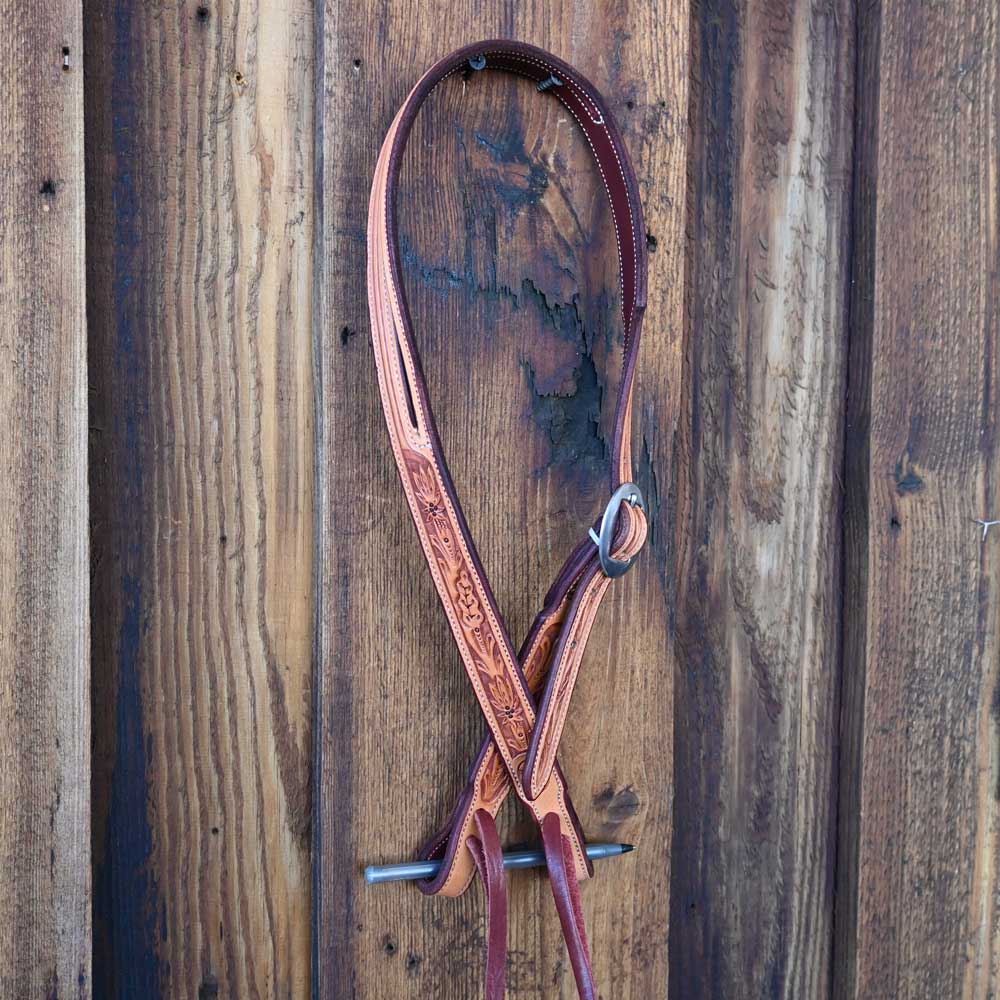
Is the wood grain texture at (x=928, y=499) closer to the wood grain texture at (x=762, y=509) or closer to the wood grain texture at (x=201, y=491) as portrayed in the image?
the wood grain texture at (x=762, y=509)

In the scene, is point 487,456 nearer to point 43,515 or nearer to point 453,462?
point 453,462

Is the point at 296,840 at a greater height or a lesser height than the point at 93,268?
lesser

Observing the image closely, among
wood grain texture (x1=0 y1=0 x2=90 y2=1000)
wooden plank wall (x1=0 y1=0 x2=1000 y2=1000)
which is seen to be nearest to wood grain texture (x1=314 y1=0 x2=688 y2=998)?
wooden plank wall (x1=0 y1=0 x2=1000 y2=1000)

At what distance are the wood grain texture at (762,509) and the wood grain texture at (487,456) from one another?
102mm

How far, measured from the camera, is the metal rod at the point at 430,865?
2.64 feet

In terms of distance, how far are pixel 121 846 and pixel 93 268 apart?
54cm

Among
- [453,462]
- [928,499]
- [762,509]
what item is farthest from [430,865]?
[928,499]

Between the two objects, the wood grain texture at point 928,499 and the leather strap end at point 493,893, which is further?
the wood grain texture at point 928,499

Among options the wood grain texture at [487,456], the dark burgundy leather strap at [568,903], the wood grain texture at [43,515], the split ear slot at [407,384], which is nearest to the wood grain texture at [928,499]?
the wood grain texture at [487,456]

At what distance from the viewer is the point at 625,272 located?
86 cm

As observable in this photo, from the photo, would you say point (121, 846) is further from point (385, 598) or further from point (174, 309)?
point (174, 309)

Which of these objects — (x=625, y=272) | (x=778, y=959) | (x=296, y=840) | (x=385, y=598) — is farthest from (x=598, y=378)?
(x=778, y=959)

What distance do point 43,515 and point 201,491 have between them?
14 centimetres

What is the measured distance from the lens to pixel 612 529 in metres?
0.81
